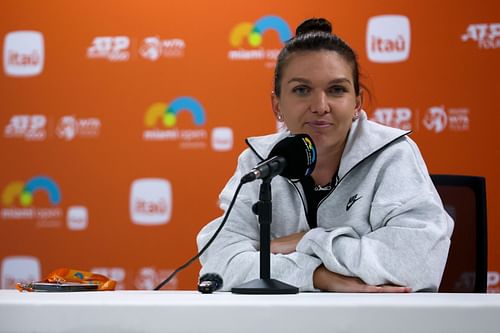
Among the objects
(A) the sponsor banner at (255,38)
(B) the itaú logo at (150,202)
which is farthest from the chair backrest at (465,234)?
(B) the itaú logo at (150,202)

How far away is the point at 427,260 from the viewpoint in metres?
1.44

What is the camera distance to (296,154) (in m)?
1.14

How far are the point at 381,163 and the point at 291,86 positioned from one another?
30 centimetres

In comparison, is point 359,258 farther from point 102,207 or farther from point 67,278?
point 102,207

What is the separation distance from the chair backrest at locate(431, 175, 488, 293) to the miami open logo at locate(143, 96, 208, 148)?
147cm

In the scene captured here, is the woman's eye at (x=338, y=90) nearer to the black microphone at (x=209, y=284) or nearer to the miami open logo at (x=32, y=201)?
the black microphone at (x=209, y=284)

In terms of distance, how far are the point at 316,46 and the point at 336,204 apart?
0.41m

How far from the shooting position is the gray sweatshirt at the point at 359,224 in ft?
4.70

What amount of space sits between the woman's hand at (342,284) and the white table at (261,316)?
675 mm

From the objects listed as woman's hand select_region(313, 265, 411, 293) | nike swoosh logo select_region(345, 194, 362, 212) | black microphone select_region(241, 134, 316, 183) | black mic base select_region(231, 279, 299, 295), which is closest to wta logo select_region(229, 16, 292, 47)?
nike swoosh logo select_region(345, 194, 362, 212)

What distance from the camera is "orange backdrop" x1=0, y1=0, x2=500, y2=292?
3.25 metres

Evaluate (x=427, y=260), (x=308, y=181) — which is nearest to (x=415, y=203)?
(x=427, y=260)

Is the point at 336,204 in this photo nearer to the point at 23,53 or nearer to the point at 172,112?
the point at 172,112

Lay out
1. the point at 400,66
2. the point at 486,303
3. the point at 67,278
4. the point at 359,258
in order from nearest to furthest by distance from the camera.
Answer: the point at 486,303 < the point at 67,278 < the point at 359,258 < the point at 400,66
